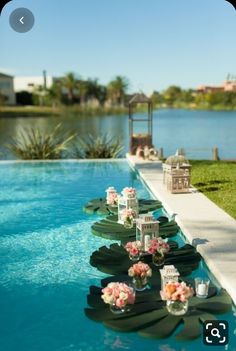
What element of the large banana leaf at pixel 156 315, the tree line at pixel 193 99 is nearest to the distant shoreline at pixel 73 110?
the tree line at pixel 193 99

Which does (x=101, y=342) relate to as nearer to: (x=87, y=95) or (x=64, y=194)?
(x=64, y=194)

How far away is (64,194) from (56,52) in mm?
55600

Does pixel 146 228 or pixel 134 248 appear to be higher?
pixel 146 228

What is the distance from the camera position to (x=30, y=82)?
247 feet

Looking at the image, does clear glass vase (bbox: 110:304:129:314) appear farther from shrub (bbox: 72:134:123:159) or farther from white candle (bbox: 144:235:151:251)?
shrub (bbox: 72:134:123:159)

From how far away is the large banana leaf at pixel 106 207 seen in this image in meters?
8.96

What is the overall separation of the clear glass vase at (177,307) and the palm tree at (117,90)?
73.4 meters

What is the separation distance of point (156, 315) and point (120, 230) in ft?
10.2

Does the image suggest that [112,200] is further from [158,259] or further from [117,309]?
[117,309]

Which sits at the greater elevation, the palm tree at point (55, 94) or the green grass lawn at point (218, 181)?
the palm tree at point (55, 94)

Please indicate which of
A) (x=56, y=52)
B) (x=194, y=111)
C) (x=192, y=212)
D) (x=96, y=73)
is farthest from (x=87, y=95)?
(x=192, y=212)

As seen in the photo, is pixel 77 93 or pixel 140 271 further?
pixel 77 93

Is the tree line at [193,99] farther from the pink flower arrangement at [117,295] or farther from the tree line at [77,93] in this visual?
the pink flower arrangement at [117,295]

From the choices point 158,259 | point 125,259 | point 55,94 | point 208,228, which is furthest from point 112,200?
point 55,94
